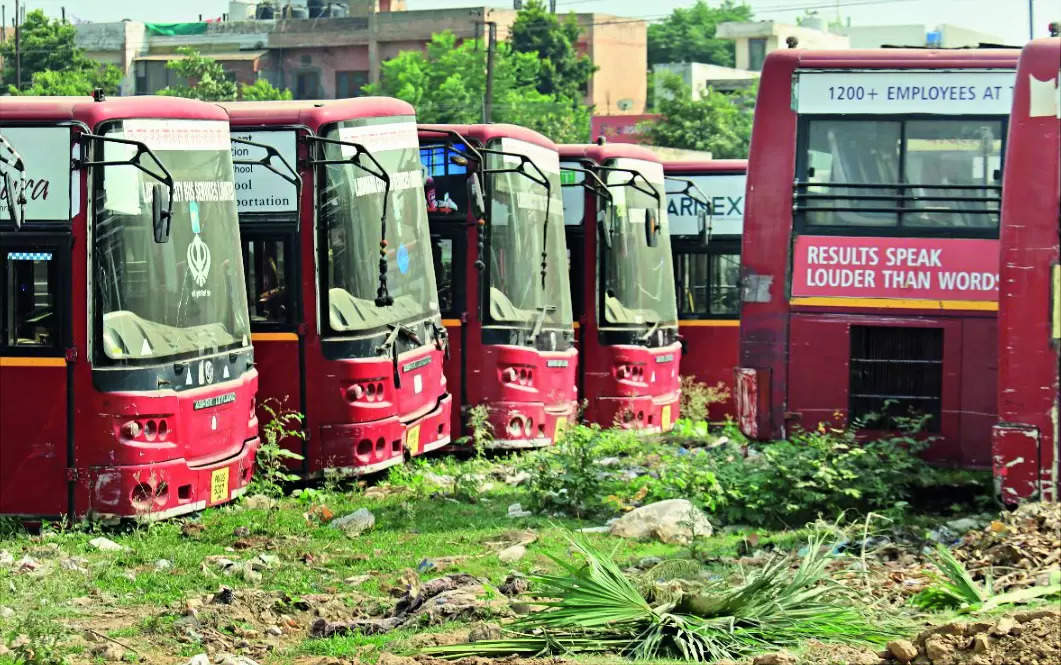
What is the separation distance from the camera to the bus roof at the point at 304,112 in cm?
1320

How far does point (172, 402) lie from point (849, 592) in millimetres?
5120

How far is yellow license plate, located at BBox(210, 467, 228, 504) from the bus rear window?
4558 mm

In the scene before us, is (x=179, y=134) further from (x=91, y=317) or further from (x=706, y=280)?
(x=706, y=280)

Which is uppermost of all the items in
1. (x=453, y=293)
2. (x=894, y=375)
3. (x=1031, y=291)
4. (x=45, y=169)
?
(x=45, y=169)

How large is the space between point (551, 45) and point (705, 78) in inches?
487

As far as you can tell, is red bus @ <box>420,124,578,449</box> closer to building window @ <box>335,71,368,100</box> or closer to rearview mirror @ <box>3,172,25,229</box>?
rearview mirror @ <box>3,172,25,229</box>

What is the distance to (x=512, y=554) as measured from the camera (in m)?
10.9

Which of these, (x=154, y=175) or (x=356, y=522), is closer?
(x=154, y=175)

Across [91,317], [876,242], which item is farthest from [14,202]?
[876,242]

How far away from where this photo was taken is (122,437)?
11219 millimetres

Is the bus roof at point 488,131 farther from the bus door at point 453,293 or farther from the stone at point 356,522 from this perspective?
the stone at point 356,522

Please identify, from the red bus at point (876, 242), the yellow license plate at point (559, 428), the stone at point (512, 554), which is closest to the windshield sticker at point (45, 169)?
the stone at point (512, 554)

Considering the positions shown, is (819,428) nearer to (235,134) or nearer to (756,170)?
(756,170)

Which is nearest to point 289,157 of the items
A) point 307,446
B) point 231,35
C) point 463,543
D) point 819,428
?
point 307,446
